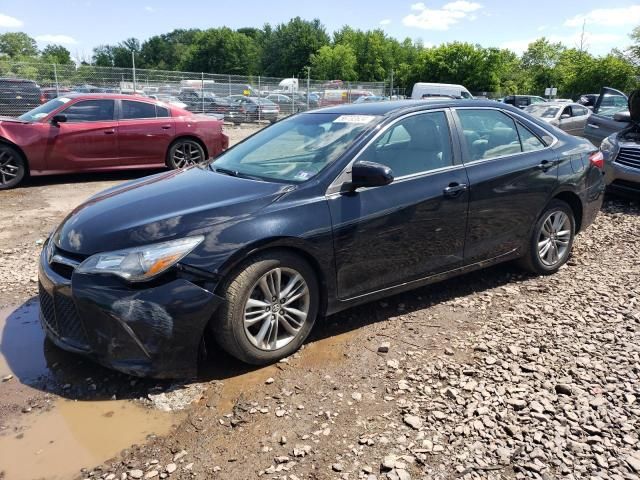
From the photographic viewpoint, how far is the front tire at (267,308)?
3014mm

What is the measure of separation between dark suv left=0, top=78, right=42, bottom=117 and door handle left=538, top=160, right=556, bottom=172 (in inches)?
660

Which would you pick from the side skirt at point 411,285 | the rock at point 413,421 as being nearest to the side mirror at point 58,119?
the side skirt at point 411,285

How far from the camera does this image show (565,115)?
57.9 ft

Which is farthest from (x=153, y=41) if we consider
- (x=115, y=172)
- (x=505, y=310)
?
(x=505, y=310)

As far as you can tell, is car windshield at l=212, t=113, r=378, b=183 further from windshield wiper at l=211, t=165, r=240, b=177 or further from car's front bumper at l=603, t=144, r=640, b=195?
car's front bumper at l=603, t=144, r=640, b=195

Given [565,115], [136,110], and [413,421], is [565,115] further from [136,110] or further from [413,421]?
[413,421]

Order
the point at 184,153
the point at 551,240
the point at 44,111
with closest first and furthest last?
the point at 551,240, the point at 44,111, the point at 184,153

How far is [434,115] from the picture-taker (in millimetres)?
4086

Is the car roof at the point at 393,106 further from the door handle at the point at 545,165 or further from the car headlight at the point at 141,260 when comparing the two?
the car headlight at the point at 141,260

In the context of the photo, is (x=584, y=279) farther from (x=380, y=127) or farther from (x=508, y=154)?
(x=380, y=127)

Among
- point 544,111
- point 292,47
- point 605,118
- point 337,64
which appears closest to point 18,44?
point 292,47

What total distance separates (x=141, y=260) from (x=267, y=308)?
799 mm

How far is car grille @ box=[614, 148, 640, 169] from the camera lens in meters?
7.59

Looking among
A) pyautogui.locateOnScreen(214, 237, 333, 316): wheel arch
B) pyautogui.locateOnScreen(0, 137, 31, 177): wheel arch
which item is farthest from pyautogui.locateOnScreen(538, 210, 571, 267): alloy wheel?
pyautogui.locateOnScreen(0, 137, 31, 177): wheel arch
